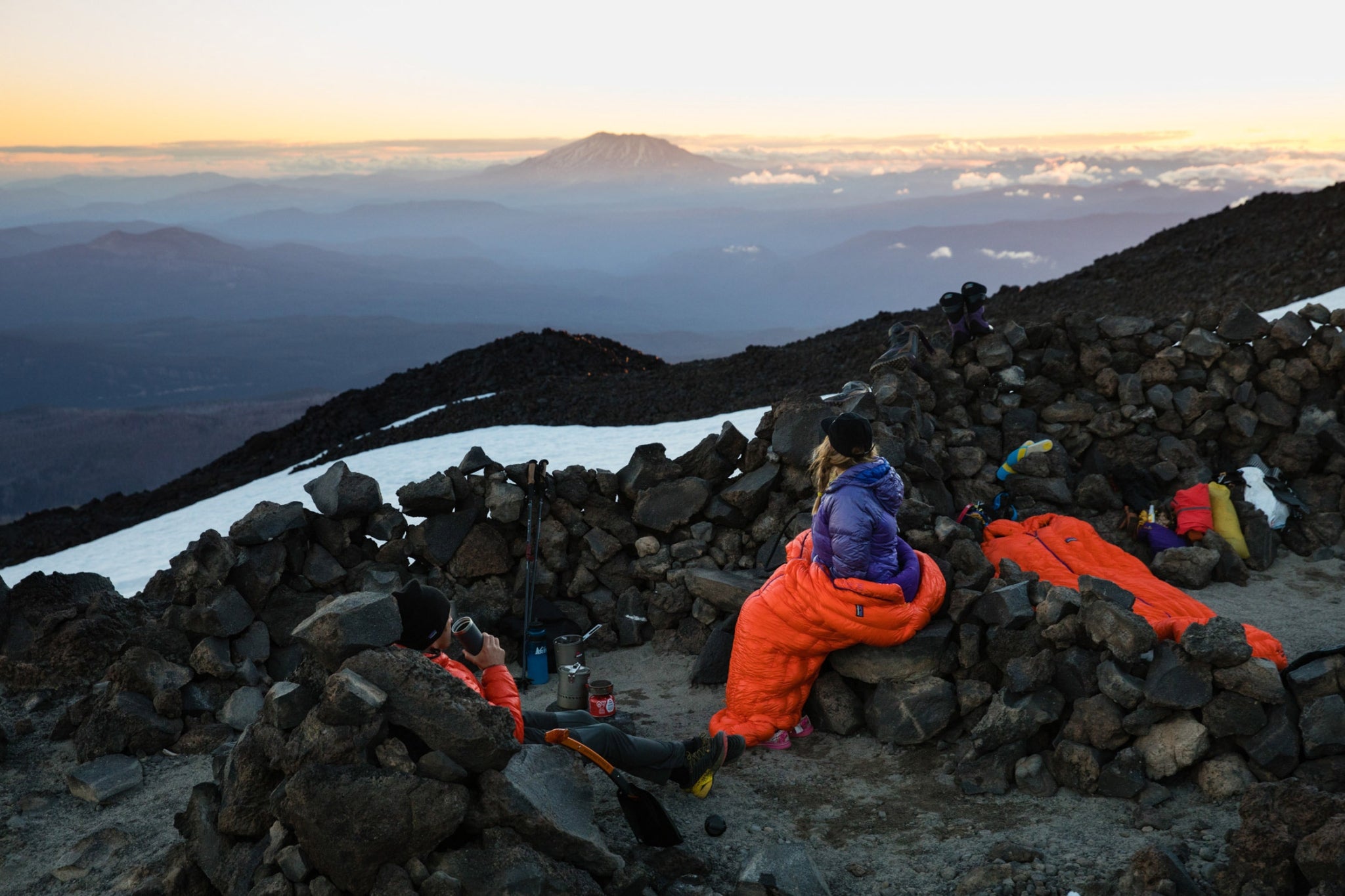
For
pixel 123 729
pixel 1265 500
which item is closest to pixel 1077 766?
pixel 1265 500

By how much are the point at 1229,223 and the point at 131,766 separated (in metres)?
28.9

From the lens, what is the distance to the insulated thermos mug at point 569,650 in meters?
7.76

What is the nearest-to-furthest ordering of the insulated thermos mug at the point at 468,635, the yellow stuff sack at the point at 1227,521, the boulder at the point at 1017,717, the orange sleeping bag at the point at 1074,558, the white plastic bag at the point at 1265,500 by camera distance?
the insulated thermos mug at the point at 468,635 < the boulder at the point at 1017,717 < the orange sleeping bag at the point at 1074,558 < the yellow stuff sack at the point at 1227,521 < the white plastic bag at the point at 1265,500

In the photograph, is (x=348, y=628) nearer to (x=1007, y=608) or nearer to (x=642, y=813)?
(x=642, y=813)

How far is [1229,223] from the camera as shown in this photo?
87.3 feet

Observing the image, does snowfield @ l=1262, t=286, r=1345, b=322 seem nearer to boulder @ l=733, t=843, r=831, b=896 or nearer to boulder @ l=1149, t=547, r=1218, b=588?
boulder @ l=1149, t=547, r=1218, b=588

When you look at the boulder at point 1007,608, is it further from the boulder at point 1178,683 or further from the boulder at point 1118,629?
the boulder at point 1178,683

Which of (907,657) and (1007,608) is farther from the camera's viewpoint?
(907,657)

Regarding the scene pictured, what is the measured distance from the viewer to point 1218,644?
5488mm

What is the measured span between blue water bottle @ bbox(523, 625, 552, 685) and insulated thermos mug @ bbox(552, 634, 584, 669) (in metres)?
0.26

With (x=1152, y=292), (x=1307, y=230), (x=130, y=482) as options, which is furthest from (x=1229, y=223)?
(x=130, y=482)

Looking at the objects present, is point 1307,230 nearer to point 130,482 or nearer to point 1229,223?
point 1229,223

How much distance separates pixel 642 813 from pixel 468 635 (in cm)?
133

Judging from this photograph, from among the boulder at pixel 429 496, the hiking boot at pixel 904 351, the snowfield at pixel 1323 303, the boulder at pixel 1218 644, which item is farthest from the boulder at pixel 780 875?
the snowfield at pixel 1323 303
